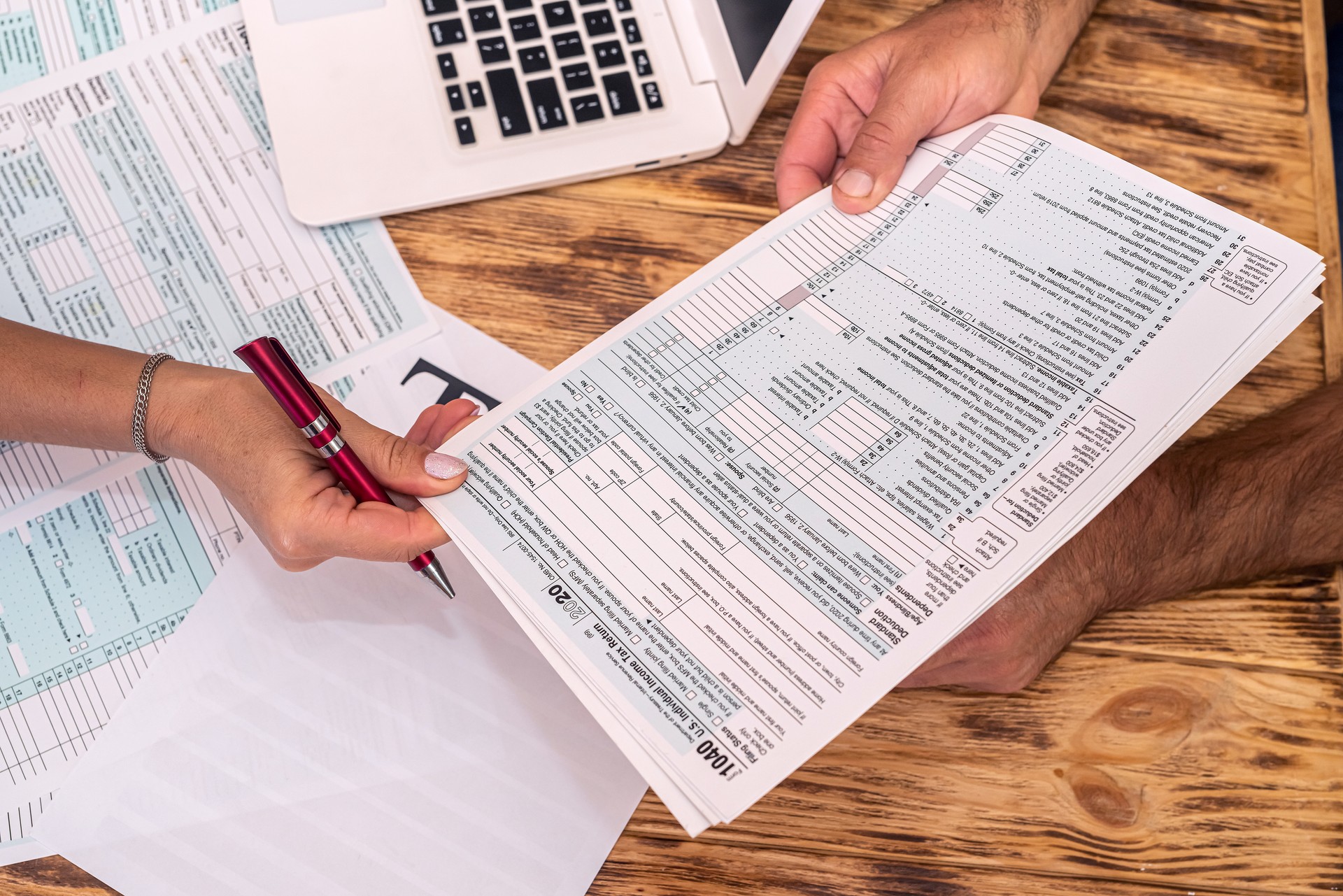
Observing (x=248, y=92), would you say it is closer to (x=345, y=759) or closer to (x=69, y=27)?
(x=69, y=27)

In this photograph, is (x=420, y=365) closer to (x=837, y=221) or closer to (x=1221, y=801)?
(x=837, y=221)

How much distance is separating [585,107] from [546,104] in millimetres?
32

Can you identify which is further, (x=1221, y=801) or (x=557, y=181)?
(x=557, y=181)

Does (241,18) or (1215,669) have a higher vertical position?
(241,18)

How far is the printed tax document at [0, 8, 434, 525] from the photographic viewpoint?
70cm

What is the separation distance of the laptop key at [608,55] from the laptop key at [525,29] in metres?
0.05

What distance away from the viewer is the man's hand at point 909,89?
634mm

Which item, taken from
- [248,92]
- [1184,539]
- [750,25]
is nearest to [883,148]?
[750,25]

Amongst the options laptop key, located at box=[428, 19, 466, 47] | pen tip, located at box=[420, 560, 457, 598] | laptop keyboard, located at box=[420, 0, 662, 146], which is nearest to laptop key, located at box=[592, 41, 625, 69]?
laptop keyboard, located at box=[420, 0, 662, 146]

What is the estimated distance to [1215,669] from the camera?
0.65 m

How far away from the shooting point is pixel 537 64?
0.73 metres

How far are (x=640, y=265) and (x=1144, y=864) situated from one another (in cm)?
59

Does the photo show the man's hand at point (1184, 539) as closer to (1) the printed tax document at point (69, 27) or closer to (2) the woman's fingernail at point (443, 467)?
(2) the woman's fingernail at point (443, 467)

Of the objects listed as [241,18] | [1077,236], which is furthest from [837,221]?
[241,18]
